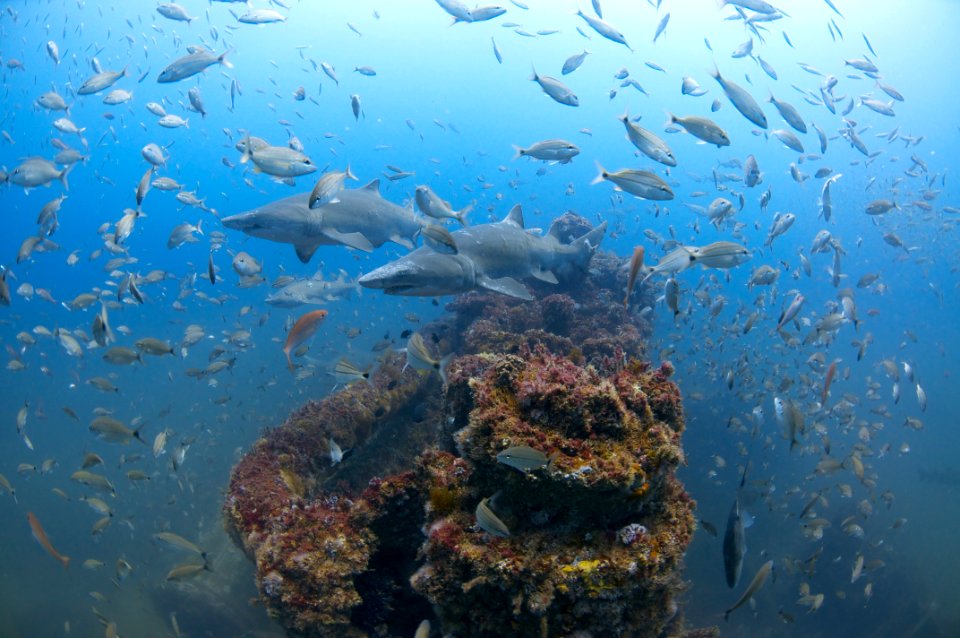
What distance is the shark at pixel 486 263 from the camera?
501cm

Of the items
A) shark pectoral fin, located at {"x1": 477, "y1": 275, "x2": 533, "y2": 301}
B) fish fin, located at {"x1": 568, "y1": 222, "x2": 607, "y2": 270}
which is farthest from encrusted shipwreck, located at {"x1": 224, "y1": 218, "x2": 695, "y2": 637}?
fish fin, located at {"x1": 568, "y1": 222, "x2": 607, "y2": 270}

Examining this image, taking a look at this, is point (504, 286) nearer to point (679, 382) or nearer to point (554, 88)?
point (554, 88)

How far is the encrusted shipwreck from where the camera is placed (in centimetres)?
291

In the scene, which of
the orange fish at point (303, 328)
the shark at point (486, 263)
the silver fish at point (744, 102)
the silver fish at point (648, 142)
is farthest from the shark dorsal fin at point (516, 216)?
the orange fish at point (303, 328)

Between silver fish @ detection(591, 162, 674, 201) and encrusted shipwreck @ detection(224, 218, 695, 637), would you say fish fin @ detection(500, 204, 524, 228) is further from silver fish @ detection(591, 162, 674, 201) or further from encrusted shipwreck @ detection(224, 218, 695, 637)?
encrusted shipwreck @ detection(224, 218, 695, 637)

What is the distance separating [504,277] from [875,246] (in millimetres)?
130883

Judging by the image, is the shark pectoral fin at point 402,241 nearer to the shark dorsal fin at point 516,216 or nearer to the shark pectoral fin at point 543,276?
the shark dorsal fin at point 516,216

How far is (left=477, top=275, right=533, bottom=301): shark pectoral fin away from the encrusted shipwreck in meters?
1.68

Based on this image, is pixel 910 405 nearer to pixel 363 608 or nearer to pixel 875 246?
pixel 363 608

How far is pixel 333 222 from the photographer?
21.6 ft

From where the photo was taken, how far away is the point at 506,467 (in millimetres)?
3182

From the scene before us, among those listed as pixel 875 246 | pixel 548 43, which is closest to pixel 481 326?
pixel 548 43

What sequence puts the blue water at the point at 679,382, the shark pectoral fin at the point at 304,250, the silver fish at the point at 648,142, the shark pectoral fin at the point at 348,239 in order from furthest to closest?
the blue water at the point at 679,382 → the shark pectoral fin at the point at 304,250 → the shark pectoral fin at the point at 348,239 → the silver fish at the point at 648,142

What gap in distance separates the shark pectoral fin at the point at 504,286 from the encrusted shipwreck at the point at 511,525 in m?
1.68
